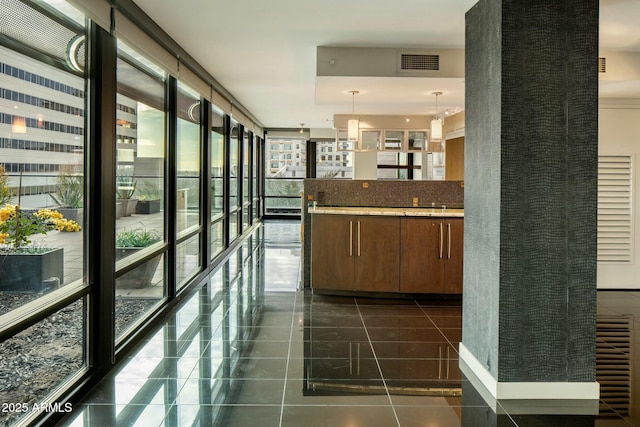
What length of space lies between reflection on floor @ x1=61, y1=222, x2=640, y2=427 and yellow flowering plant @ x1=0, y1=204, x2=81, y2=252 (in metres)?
1.00

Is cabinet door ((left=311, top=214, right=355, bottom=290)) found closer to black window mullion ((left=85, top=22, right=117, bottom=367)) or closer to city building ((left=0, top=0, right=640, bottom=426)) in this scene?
city building ((left=0, top=0, right=640, bottom=426))

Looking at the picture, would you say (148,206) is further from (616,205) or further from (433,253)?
(616,205)

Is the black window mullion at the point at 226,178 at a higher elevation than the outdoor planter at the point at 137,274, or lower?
higher

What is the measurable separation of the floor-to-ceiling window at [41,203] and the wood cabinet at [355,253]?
3.02 m

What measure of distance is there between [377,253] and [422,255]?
481 millimetres

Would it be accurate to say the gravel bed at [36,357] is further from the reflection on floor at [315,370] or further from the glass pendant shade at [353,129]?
the glass pendant shade at [353,129]

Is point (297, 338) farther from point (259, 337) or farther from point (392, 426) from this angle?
point (392, 426)

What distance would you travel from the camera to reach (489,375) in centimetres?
328

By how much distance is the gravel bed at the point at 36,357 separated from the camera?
237 centimetres

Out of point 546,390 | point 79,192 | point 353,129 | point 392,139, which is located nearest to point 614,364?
point 546,390

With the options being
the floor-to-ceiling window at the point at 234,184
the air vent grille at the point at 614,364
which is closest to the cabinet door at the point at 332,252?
the air vent grille at the point at 614,364

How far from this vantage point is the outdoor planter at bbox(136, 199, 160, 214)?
176 inches

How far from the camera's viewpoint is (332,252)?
233 inches

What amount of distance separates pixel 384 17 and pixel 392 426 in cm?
297
